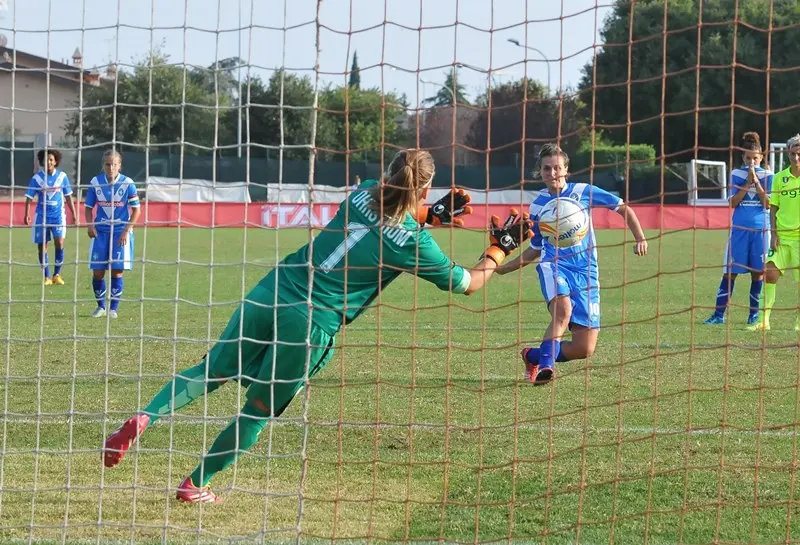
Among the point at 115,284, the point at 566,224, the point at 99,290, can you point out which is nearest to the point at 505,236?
the point at 566,224

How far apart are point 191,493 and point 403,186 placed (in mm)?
1727

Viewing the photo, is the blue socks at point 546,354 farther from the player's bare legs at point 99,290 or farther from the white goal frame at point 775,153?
the player's bare legs at point 99,290

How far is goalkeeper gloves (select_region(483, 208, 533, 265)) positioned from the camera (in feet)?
16.8

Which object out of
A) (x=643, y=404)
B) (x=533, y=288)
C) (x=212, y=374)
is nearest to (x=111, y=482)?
(x=212, y=374)

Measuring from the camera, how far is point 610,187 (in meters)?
33.7

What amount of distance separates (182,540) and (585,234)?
4.02m

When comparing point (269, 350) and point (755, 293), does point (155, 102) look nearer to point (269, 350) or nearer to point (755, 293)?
point (269, 350)

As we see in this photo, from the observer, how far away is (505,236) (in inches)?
204

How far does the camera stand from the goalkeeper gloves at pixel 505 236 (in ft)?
16.8

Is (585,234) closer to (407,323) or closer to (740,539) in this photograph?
(740,539)

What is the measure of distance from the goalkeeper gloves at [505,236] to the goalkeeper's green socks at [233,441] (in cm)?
131

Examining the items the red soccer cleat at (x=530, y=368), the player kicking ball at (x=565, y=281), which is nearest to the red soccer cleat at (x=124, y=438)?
the player kicking ball at (x=565, y=281)

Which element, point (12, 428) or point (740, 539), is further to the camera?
point (12, 428)

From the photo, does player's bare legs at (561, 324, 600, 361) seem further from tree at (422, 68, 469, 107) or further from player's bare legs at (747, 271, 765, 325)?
player's bare legs at (747, 271, 765, 325)
